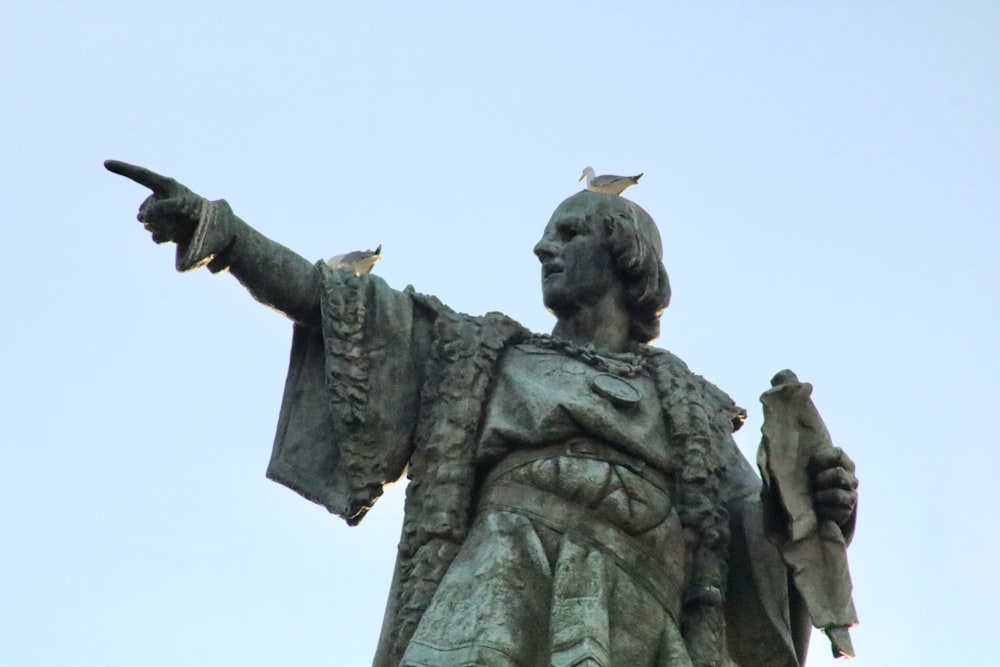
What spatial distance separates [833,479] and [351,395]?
7.66ft

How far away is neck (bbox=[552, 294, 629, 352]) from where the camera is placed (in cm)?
1241

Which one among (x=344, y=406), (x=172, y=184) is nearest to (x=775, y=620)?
(x=344, y=406)

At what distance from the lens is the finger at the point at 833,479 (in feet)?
37.3

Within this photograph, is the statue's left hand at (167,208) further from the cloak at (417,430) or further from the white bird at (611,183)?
the white bird at (611,183)

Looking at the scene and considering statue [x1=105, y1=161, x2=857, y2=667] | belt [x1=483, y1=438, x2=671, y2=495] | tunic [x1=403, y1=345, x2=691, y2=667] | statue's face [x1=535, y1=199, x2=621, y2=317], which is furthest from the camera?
statue's face [x1=535, y1=199, x2=621, y2=317]

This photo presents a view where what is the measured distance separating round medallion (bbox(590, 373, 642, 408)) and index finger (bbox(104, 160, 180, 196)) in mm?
2218

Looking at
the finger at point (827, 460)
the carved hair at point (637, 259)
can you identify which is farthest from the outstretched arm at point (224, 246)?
the finger at point (827, 460)

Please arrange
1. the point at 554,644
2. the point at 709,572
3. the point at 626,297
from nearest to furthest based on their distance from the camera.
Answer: the point at 554,644
the point at 709,572
the point at 626,297

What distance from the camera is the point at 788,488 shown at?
11.4 meters

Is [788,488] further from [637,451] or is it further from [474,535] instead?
[474,535]

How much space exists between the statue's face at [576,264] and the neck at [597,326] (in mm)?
33

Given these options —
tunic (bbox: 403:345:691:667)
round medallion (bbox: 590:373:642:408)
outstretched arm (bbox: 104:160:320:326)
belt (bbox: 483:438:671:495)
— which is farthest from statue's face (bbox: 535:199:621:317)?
outstretched arm (bbox: 104:160:320:326)

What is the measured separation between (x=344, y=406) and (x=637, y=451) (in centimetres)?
143

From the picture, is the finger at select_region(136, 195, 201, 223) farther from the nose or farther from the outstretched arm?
the nose
